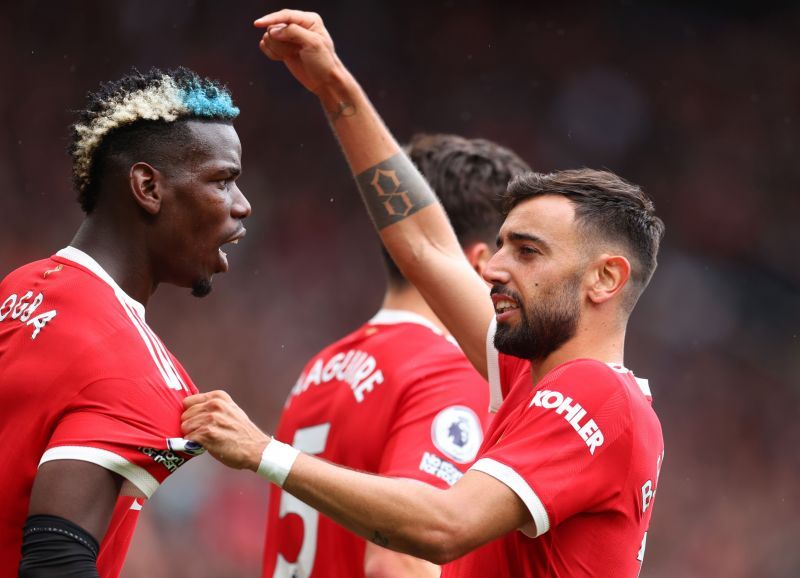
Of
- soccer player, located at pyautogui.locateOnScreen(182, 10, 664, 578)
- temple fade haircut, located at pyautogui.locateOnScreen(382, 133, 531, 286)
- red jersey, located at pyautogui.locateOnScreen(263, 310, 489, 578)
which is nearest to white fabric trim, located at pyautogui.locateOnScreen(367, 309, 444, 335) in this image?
red jersey, located at pyautogui.locateOnScreen(263, 310, 489, 578)

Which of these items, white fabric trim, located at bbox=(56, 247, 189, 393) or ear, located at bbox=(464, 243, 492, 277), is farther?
ear, located at bbox=(464, 243, 492, 277)

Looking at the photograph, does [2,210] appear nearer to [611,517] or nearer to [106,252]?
[106,252]

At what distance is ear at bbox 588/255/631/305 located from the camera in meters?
3.10

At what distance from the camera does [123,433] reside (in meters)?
2.57

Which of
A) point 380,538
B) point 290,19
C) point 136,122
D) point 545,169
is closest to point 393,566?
point 380,538

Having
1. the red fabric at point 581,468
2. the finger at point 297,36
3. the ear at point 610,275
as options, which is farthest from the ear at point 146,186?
the ear at point 610,275

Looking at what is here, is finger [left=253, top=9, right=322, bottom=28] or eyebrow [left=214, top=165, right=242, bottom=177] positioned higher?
finger [left=253, top=9, right=322, bottom=28]

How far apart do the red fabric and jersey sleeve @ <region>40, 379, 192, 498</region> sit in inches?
32.5

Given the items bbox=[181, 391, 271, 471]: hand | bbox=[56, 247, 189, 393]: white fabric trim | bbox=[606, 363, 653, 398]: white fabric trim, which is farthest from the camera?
bbox=[606, 363, 653, 398]: white fabric trim

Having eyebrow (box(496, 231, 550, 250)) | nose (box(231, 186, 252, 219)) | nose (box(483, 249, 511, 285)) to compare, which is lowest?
nose (box(231, 186, 252, 219))

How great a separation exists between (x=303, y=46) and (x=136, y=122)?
2.66 ft

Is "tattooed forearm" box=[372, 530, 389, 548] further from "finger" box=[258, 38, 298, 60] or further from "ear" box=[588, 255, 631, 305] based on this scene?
"finger" box=[258, 38, 298, 60]

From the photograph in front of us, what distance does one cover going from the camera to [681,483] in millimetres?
9633

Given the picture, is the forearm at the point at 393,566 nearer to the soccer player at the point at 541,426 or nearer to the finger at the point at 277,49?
the soccer player at the point at 541,426
